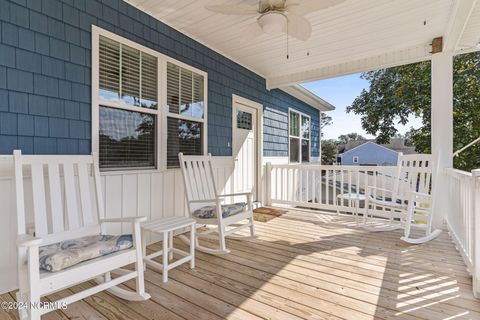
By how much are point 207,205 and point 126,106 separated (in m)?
1.53

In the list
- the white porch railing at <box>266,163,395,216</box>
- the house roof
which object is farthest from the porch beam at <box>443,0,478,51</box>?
the house roof

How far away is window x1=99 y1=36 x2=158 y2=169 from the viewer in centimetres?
274

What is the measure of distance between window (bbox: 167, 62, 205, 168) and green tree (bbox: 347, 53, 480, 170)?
8165 mm

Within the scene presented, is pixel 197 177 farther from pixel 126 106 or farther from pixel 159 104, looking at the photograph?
pixel 126 106

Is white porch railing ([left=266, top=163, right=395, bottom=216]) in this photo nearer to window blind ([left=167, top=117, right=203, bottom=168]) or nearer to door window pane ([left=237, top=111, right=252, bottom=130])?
door window pane ([left=237, top=111, right=252, bottom=130])

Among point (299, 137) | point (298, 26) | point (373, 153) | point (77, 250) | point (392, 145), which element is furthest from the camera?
point (392, 145)

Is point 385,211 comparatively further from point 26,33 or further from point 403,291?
point 26,33

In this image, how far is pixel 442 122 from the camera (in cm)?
376

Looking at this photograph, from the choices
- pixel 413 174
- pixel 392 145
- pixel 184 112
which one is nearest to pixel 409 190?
pixel 413 174

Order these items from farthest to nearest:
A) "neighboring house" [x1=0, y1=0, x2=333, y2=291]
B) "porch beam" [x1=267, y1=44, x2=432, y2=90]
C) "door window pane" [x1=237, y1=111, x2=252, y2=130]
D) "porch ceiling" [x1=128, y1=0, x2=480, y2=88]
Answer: "door window pane" [x1=237, y1=111, x2=252, y2=130], "porch beam" [x1=267, y1=44, x2=432, y2=90], "porch ceiling" [x1=128, y1=0, x2=480, y2=88], "neighboring house" [x1=0, y1=0, x2=333, y2=291]

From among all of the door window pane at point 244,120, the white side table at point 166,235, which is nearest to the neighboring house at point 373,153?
the door window pane at point 244,120

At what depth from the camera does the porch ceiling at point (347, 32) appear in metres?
3.06

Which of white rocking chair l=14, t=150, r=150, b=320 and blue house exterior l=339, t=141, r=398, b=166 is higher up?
blue house exterior l=339, t=141, r=398, b=166

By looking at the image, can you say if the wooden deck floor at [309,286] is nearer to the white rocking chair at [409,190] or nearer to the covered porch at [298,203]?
the covered porch at [298,203]
